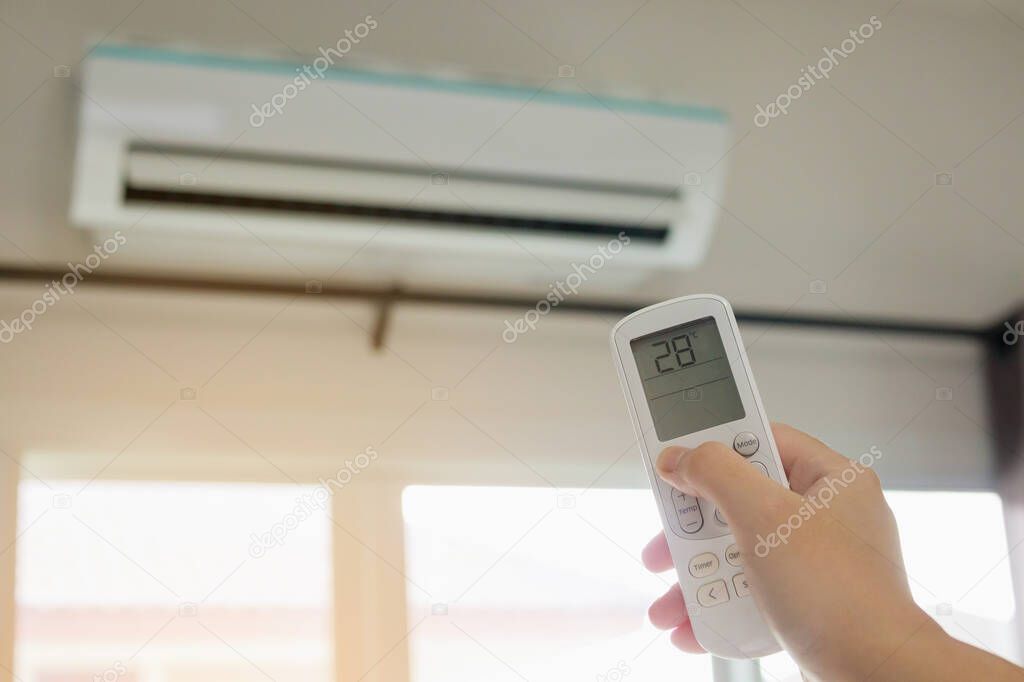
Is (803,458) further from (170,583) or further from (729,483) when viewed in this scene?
(170,583)

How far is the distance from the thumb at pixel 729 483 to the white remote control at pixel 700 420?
3cm

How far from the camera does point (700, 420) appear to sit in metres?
0.47

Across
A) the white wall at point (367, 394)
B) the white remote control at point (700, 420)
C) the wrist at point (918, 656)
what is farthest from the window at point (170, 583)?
the wrist at point (918, 656)

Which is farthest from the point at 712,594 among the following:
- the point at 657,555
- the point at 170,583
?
the point at 170,583

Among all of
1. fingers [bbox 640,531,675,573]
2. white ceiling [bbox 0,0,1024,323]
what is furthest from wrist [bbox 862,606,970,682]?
white ceiling [bbox 0,0,1024,323]

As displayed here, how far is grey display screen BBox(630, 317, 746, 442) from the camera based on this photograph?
0.47 meters

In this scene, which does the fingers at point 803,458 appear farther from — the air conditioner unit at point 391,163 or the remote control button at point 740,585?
the air conditioner unit at point 391,163

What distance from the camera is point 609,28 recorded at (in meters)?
0.83

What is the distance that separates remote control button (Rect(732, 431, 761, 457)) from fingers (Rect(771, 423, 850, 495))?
0.09ft

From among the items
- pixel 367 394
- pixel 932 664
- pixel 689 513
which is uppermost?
pixel 367 394

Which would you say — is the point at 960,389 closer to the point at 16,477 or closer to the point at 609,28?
the point at 609,28

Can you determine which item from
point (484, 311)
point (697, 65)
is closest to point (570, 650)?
point (484, 311)

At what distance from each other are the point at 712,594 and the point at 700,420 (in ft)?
0.29

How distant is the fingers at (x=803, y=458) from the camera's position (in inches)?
18.7
